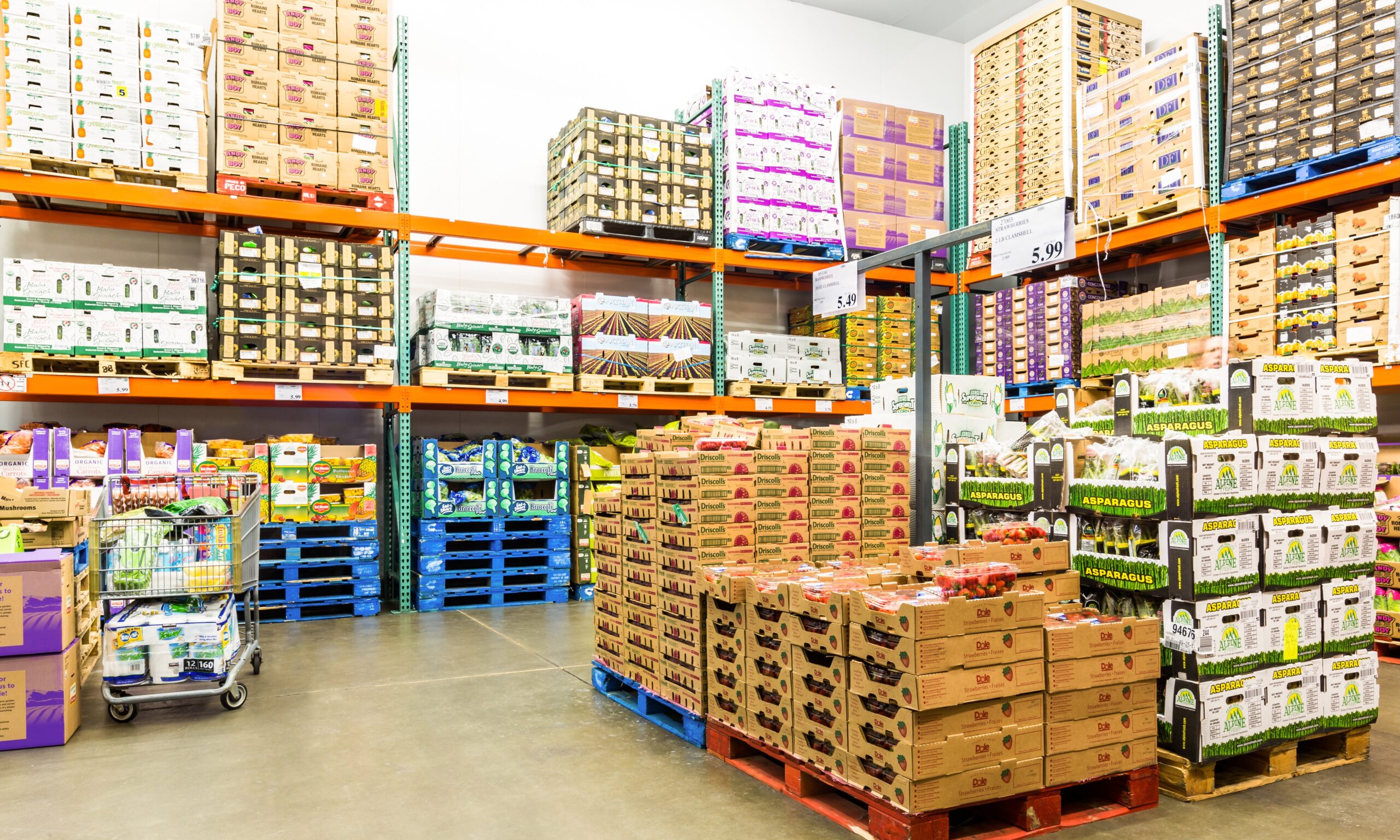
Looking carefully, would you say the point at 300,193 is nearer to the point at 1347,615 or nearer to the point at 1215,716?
the point at 1215,716

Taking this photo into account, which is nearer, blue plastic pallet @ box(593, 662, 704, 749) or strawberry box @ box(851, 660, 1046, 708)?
strawberry box @ box(851, 660, 1046, 708)

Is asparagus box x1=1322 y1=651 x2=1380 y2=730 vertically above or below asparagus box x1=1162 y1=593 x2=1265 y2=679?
below

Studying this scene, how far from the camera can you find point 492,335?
8.45m

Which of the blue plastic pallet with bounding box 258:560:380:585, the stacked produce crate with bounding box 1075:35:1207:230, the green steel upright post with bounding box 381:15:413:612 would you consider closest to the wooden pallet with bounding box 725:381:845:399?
the stacked produce crate with bounding box 1075:35:1207:230

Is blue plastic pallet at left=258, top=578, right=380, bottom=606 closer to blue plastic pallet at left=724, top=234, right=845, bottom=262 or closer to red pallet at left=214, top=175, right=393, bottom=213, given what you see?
red pallet at left=214, top=175, right=393, bottom=213

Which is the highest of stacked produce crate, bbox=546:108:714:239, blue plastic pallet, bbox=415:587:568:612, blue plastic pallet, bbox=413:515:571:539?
stacked produce crate, bbox=546:108:714:239

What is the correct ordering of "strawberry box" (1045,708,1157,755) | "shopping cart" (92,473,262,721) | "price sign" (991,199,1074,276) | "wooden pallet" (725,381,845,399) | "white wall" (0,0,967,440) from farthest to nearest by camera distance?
1. "wooden pallet" (725,381,845,399)
2. "white wall" (0,0,967,440)
3. "shopping cart" (92,473,262,721)
4. "price sign" (991,199,1074,276)
5. "strawberry box" (1045,708,1157,755)

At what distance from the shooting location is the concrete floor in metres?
3.32

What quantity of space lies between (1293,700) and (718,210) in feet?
23.6

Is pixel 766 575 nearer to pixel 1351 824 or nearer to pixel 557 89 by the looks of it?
pixel 1351 824

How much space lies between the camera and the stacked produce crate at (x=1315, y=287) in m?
6.59

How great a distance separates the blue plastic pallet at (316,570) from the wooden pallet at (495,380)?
5.55 ft

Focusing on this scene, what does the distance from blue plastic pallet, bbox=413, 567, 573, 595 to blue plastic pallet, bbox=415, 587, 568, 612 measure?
0.04m

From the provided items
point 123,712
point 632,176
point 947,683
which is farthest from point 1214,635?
point 632,176
